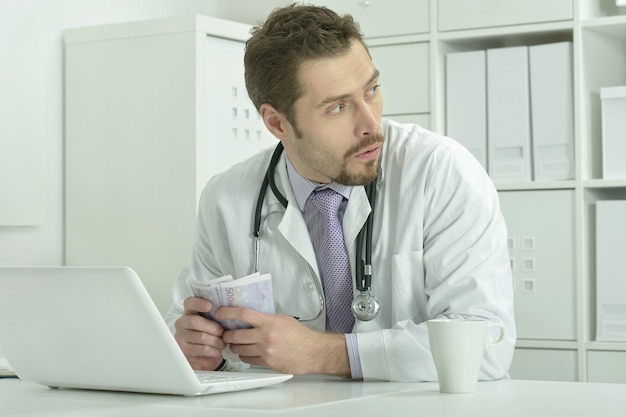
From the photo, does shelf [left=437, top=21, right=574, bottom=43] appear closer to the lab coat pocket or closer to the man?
the man

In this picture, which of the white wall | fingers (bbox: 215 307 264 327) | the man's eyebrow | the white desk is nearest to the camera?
the white desk

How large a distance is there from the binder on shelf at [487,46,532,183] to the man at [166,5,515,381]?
0.90 meters

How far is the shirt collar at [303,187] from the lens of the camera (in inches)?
69.2

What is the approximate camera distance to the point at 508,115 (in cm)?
268

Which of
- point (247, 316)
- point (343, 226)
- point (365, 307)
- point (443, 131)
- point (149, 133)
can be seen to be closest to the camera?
point (247, 316)

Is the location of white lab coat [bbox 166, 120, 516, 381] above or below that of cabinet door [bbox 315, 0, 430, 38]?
below

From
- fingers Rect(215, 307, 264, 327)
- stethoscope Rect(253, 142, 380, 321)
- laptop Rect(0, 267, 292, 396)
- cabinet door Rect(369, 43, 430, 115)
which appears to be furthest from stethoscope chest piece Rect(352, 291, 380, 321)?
cabinet door Rect(369, 43, 430, 115)

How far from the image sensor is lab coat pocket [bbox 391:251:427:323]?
64.2 inches

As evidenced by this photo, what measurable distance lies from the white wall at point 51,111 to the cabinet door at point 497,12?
0.97 meters

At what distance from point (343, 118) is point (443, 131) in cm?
108

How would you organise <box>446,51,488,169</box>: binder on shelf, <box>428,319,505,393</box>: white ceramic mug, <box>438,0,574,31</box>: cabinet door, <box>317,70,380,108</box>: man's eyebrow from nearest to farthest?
<box>428,319,505,393</box>: white ceramic mug
<box>317,70,380,108</box>: man's eyebrow
<box>438,0,574,31</box>: cabinet door
<box>446,51,488,169</box>: binder on shelf

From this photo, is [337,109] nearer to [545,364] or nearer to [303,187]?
[303,187]

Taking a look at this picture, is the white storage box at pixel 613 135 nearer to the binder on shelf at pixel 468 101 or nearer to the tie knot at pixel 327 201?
the binder on shelf at pixel 468 101

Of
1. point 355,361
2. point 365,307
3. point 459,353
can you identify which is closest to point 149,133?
point 365,307
